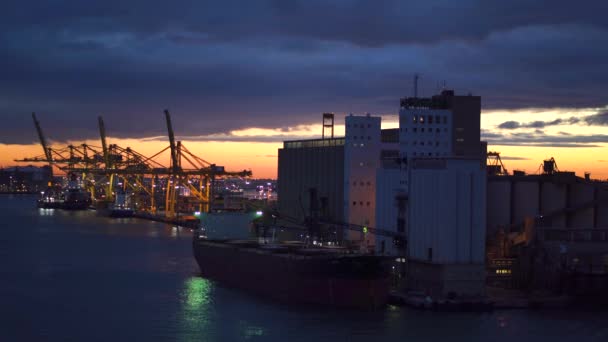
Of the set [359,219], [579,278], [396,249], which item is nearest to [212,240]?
[359,219]

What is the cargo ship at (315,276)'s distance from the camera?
25.2 metres

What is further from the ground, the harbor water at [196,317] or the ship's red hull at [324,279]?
the ship's red hull at [324,279]

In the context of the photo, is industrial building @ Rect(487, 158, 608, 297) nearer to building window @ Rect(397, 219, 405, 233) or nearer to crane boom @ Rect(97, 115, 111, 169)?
building window @ Rect(397, 219, 405, 233)

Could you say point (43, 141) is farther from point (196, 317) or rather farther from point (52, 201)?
point (196, 317)

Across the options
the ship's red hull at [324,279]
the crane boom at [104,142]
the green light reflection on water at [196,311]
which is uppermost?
the crane boom at [104,142]

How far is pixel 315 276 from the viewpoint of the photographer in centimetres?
2573

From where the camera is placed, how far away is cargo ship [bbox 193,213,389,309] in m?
25.2

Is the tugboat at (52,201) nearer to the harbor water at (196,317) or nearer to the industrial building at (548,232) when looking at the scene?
the harbor water at (196,317)

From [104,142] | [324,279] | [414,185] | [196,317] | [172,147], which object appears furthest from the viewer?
[104,142]

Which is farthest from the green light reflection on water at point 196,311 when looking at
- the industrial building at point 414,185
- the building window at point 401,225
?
the building window at point 401,225

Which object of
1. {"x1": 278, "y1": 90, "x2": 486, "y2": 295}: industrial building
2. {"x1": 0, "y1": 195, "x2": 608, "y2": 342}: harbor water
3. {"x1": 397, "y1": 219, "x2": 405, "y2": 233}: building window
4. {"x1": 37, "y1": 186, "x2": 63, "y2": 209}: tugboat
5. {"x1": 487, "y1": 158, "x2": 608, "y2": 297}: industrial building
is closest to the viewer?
{"x1": 0, "y1": 195, "x2": 608, "y2": 342}: harbor water

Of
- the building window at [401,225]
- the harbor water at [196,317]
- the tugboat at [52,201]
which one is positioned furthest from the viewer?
the tugboat at [52,201]

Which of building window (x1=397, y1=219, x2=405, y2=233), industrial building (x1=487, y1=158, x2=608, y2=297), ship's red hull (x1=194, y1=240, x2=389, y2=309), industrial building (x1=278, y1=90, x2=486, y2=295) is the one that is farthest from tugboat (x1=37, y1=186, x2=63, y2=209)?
building window (x1=397, y1=219, x2=405, y2=233)

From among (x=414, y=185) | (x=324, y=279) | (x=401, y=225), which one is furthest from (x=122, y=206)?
(x=324, y=279)
